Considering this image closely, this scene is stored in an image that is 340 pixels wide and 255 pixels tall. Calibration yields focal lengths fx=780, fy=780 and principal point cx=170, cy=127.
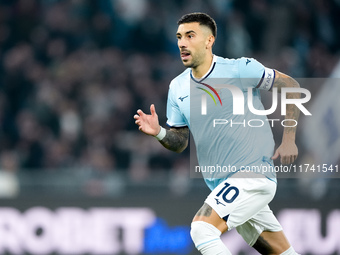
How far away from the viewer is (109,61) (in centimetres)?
1284

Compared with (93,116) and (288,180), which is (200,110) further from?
(93,116)

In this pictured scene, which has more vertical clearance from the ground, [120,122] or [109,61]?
[109,61]

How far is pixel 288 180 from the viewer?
1013 cm

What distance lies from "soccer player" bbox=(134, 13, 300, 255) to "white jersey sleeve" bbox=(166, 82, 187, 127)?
11 millimetres

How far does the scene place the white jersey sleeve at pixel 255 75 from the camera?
6.27m

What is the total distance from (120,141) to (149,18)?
8.46 feet

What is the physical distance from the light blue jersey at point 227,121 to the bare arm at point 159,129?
0.58 feet

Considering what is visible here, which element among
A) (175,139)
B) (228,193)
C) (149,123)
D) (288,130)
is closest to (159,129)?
(149,123)

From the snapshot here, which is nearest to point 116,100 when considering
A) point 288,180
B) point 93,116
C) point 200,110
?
point 93,116

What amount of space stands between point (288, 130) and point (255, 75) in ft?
1.70

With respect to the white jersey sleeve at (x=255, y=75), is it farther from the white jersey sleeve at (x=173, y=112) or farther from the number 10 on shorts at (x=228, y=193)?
the number 10 on shorts at (x=228, y=193)

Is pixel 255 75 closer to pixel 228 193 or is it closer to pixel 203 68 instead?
pixel 203 68

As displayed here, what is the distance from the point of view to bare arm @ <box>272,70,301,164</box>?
618 cm

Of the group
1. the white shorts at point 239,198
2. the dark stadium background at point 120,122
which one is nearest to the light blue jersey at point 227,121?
the white shorts at point 239,198
